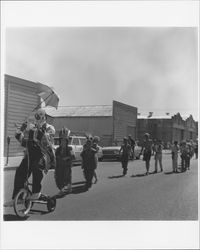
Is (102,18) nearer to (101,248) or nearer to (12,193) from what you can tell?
(12,193)

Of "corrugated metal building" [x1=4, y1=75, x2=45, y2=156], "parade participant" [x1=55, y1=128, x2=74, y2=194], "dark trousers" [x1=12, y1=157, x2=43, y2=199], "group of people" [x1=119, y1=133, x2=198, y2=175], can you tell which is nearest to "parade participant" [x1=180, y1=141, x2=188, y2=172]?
"group of people" [x1=119, y1=133, x2=198, y2=175]

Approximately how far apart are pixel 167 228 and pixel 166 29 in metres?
2.30

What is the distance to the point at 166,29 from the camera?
5.23 meters

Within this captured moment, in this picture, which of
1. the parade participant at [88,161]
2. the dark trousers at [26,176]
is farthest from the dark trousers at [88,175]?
the dark trousers at [26,176]

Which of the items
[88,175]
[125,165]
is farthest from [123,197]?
[88,175]

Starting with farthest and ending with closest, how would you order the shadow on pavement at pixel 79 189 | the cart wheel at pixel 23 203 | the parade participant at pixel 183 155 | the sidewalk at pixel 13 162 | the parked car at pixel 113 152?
the parade participant at pixel 183 155 → the parked car at pixel 113 152 → the shadow on pavement at pixel 79 189 → the sidewalk at pixel 13 162 → the cart wheel at pixel 23 203

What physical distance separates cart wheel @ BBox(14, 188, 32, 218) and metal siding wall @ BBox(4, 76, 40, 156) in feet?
1.50

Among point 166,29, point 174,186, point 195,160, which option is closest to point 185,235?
point 174,186

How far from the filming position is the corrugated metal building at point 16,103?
5.19 metres

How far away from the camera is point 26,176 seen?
523cm

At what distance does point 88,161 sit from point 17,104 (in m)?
1.10

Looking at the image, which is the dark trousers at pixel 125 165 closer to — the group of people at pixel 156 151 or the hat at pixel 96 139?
the group of people at pixel 156 151

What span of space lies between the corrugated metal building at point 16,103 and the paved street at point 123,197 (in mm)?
350

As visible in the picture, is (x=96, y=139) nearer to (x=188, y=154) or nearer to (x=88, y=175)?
(x=88, y=175)
